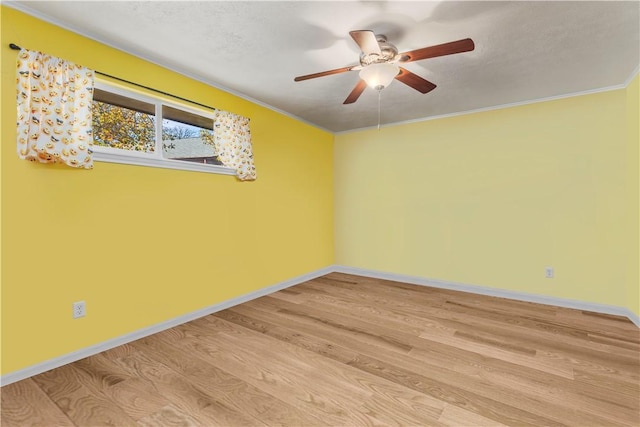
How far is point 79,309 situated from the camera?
214cm

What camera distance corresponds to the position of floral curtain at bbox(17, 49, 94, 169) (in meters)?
1.87

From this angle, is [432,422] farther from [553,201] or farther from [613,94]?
[613,94]

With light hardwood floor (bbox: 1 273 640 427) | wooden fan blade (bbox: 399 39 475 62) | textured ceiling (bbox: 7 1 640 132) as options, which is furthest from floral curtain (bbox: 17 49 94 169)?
wooden fan blade (bbox: 399 39 475 62)

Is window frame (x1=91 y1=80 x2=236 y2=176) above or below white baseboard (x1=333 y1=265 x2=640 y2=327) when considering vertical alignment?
above

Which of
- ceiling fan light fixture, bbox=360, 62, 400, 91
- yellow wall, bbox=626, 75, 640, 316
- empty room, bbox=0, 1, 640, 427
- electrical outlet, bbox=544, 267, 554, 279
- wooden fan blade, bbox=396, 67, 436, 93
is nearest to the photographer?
empty room, bbox=0, 1, 640, 427

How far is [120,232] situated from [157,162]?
0.67 m

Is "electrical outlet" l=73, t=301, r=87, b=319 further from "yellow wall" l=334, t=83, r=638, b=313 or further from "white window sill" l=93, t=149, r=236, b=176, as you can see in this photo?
"yellow wall" l=334, t=83, r=638, b=313

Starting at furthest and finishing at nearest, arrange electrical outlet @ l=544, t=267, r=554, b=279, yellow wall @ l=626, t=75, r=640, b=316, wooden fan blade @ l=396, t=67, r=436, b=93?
electrical outlet @ l=544, t=267, r=554, b=279
yellow wall @ l=626, t=75, r=640, b=316
wooden fan blade @ l=396, t=67, r=436, b=93

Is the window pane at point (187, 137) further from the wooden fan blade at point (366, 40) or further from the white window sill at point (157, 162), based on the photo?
the wooden fan blade at point (366, 40)

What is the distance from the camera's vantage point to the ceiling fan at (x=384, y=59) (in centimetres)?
169

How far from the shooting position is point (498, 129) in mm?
3582

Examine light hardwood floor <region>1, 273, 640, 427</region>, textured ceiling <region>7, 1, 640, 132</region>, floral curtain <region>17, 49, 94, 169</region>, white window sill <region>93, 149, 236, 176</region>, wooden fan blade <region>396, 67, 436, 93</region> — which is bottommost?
light hardwood floor <region>1, 273, 640, 427</region>

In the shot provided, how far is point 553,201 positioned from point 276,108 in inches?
134

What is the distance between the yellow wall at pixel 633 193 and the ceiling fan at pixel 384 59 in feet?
7.15
